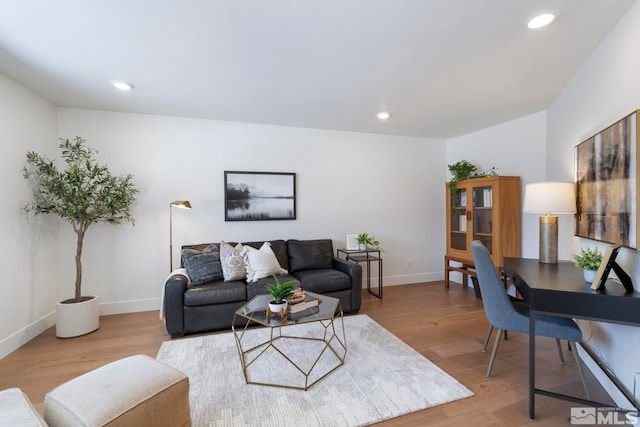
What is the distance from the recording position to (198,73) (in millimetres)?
2516

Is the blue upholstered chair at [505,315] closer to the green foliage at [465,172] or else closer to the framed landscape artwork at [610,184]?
the framed landscape artwork at [610,184]

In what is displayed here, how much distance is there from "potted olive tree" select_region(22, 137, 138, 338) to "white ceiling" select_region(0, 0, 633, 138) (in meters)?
0.78

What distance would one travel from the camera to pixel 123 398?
1.28m

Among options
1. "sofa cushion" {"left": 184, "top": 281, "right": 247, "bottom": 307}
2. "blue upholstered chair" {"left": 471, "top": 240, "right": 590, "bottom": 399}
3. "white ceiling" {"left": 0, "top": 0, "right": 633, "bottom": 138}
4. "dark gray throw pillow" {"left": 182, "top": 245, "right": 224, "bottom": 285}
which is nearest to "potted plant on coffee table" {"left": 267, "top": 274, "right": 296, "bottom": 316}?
"sofa cushion" {"left": 184, "top": 281, "right": 247, "bottom": 307}

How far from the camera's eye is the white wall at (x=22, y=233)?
8.32ft

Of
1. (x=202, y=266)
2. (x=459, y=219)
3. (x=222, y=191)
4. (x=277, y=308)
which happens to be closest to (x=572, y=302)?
(x=277, y=308)

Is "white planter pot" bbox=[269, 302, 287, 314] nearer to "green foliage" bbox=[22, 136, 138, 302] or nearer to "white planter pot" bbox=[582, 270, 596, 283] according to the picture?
"white planter pot" bbox=[582, 270, 596, 283]

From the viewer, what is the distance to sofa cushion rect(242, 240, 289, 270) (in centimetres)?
375

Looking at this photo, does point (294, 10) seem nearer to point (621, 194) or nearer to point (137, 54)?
point (137, 54)

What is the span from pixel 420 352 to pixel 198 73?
10.2 ft

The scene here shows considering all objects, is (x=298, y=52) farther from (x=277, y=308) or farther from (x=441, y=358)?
(x=441, y=358)

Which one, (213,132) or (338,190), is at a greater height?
(213,132)

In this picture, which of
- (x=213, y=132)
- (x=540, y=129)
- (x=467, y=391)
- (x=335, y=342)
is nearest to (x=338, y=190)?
(x=213, y=132)

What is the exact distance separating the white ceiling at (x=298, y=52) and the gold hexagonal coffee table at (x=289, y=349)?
1976 mm
